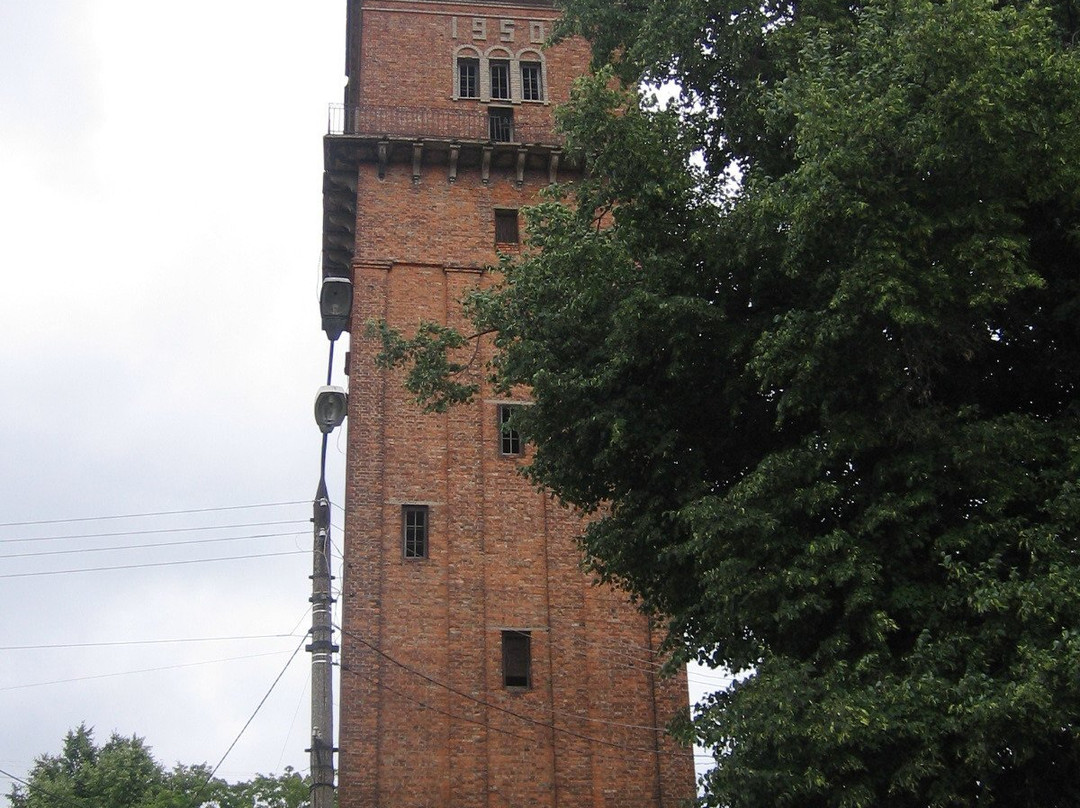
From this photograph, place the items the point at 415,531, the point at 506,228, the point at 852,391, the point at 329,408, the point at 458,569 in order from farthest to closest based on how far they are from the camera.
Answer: the point at 506,228
the point at 415,531
the point at 458,569
the point at 852,391
the point at 329,408

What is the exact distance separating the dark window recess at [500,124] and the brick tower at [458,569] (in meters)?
0.05

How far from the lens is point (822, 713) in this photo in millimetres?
10766

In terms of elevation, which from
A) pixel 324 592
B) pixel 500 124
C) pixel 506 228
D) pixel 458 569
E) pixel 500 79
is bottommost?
pixel 324 592

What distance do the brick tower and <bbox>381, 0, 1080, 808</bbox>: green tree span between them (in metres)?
6.58

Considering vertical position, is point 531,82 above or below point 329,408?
above

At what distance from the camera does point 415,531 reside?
79.2 ft

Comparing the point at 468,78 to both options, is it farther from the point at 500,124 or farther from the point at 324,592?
the point at 324,592

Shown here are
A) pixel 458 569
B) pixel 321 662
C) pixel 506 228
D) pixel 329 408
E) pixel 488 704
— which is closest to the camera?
pixel 321 662

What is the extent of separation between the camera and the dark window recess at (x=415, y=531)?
78.5 ft

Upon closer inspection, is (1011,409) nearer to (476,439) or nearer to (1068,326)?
(1068,326)

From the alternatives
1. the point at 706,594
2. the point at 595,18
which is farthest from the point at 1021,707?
the point at 595,18

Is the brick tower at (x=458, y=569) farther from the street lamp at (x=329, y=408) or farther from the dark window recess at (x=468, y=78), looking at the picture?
Answer: the street lamp at (x=329, y=408)

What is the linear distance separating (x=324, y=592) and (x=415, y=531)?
40.0 ft

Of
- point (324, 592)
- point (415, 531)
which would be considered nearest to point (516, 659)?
point (415, 531)
